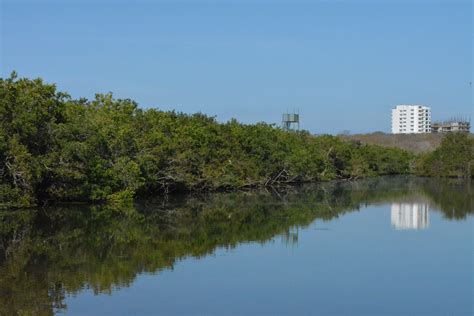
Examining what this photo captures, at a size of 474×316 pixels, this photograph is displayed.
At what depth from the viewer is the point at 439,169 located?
262 ft

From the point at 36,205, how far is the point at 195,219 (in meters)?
8.68

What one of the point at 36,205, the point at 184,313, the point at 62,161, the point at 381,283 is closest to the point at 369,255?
the point at 381,283

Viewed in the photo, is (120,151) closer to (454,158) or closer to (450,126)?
(454,158)

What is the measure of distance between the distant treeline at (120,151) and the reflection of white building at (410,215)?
46.9 ft

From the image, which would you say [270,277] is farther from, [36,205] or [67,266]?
[36,205]

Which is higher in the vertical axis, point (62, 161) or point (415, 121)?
point (415, 121)

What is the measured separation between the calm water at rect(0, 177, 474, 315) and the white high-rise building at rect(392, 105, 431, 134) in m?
125

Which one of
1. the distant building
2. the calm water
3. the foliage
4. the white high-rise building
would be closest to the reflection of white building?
the calm water

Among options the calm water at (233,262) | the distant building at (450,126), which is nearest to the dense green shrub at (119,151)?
the calm water at (233,262)

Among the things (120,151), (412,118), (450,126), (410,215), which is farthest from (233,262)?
(412,118)

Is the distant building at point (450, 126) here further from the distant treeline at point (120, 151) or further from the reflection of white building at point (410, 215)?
the reflection of white building at point (410, 215)

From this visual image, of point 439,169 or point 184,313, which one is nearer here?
point 184,313

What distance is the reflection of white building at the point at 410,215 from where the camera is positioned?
29.3 metres

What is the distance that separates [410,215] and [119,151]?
661 inches
